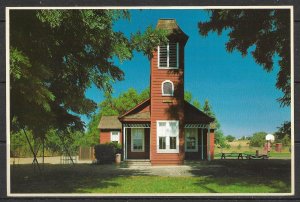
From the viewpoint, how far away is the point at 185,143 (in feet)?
40.7

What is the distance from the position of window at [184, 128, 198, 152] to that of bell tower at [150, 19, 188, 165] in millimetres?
101

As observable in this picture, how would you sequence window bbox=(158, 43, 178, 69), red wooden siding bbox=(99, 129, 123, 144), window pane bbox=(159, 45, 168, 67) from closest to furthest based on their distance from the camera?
1. red wooden siding bbox=(99, 129, 123, 144)
2. window bbox=(158, 43, 178, 69)
3. window pane bbox=(159, 45, 168, 67)

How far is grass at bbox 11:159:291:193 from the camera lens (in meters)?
11.4

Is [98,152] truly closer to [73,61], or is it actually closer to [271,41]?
[73,61]

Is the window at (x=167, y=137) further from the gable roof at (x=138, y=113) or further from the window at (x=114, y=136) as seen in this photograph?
the window at (x=114, y=136)

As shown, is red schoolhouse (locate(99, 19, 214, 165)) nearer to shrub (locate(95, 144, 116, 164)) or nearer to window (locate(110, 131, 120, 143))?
window (locate(110, 131, 120, 143))

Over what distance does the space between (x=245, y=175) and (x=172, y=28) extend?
349cm

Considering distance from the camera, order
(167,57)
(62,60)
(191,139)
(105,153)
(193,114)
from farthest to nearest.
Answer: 1. (62,60)
2. (167,57)
3. (191,139)
4. (193,114)
5. (105,153)

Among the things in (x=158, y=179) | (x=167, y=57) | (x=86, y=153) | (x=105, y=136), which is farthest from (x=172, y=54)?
(x=86, y=153)

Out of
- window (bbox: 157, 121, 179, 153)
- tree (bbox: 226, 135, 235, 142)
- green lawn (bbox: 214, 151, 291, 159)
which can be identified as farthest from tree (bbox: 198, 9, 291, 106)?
window (bbox: 157, 121, 179, 153)

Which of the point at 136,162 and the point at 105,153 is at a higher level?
the point at 105,153

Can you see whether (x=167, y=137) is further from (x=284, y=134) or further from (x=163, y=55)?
(x=284, y=134)

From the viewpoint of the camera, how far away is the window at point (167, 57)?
487 inches

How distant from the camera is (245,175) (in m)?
11.8
